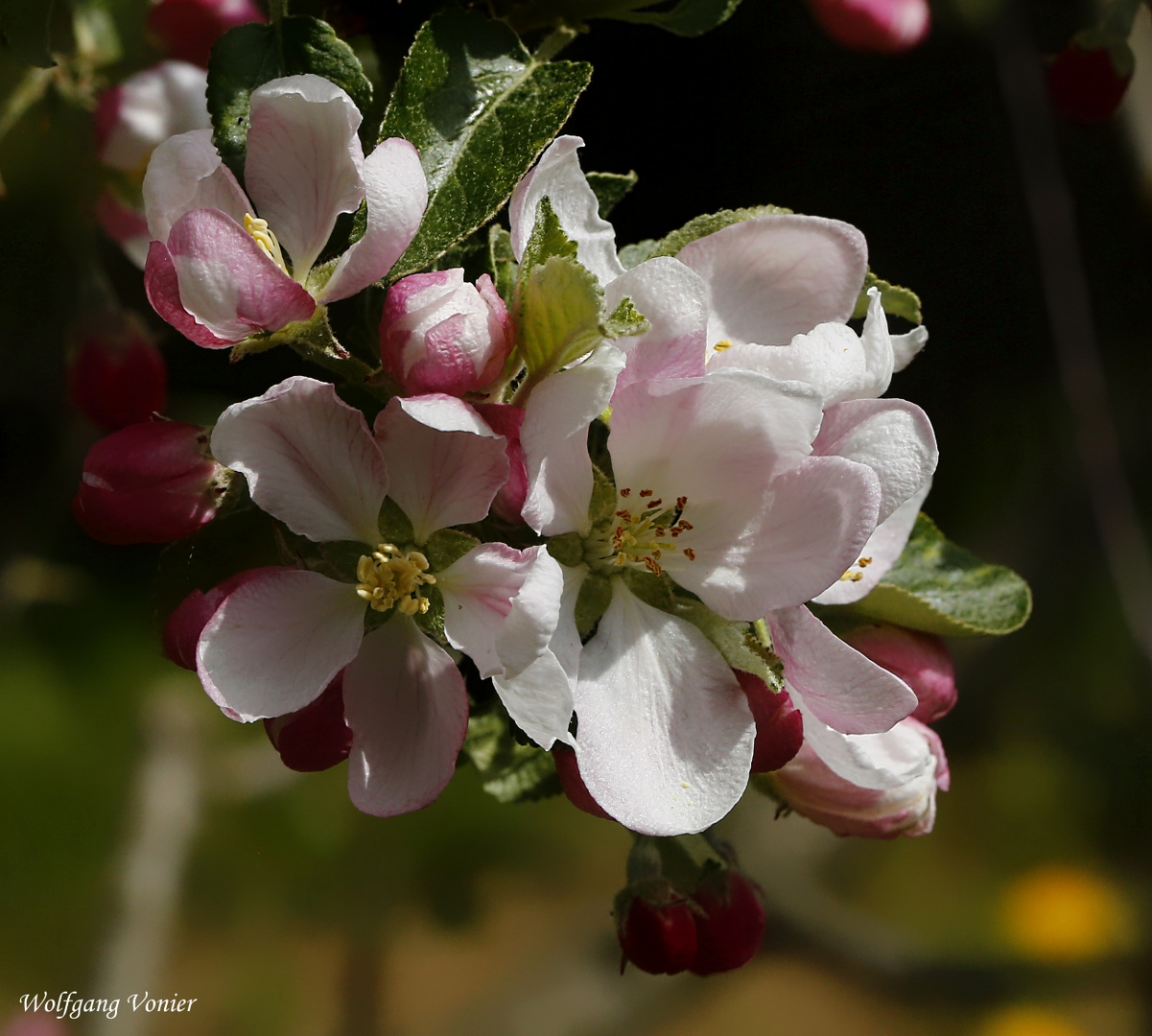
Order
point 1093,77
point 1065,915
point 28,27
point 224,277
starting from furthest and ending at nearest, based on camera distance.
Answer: point 1065,915
point 1093,77
point 28,27
point 224,277

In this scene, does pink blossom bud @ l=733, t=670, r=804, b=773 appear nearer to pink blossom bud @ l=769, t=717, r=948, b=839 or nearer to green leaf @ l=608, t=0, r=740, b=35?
pink blossom bud @ l=769, t=717, r=948, b=839

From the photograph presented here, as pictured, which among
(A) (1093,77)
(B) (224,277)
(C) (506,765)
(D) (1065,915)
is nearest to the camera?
(B) (224,277)

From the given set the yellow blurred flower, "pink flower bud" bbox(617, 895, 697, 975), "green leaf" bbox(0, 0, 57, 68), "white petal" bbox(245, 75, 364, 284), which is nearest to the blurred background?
the yellow blurred flower

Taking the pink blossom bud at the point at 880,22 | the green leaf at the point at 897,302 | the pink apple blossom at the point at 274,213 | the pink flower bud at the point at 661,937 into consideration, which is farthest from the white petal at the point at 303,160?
the pink blossom bud at the point at 880,22

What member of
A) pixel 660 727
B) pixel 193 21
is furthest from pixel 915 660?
pixel 193 21

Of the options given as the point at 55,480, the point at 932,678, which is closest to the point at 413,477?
the point at 932,678

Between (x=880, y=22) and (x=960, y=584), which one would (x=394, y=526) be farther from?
(x=880, y=22)

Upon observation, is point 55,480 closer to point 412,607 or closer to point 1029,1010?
point 412,607
